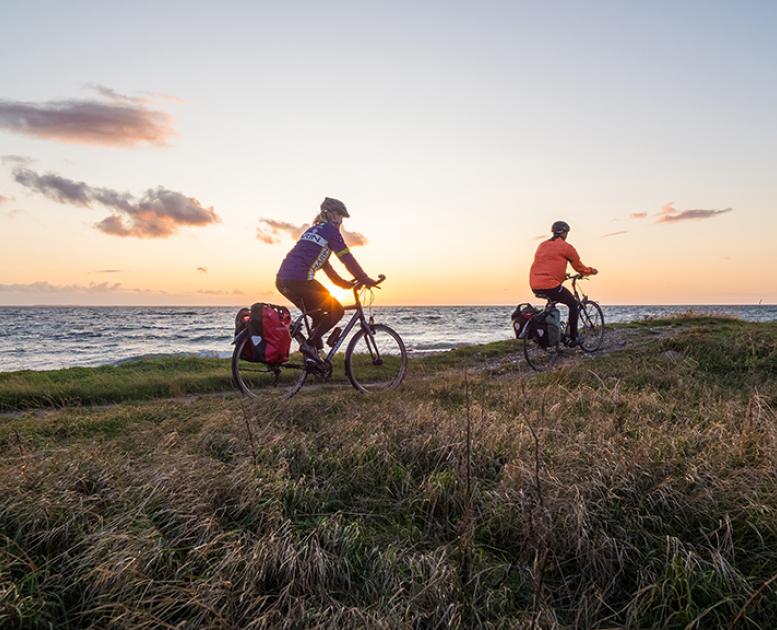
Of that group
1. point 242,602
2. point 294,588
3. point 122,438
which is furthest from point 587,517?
point 122,438

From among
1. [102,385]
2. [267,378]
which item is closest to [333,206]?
[267,378]

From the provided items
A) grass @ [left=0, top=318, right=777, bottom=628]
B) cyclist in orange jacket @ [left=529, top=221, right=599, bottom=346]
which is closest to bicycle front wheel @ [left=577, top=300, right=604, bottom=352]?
cyclist in orange jacket @ [left=529, top=221, right=599, bottom=346]

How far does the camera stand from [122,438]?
5.77 meters

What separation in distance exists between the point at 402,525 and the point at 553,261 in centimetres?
934

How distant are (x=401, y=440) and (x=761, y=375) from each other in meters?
7.50

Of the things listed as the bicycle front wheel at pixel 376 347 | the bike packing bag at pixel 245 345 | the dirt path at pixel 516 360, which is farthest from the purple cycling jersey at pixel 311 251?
the dirt path at pixel 516 360

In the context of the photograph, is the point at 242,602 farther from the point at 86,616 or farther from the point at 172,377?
the point at 172,377

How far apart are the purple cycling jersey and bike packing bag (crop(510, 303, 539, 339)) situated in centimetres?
544

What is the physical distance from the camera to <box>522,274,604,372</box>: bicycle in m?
11.8

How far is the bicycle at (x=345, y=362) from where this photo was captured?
8539 mm

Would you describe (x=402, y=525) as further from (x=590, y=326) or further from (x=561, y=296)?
(x=590, y=326)

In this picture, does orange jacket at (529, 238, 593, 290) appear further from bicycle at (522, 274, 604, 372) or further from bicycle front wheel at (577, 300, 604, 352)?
bicycle front wheel at (577, 300, 604, 352)

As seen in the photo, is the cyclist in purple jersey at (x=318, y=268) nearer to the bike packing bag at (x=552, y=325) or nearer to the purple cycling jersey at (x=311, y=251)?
the purple cycling jersey at (x=311, y=251)

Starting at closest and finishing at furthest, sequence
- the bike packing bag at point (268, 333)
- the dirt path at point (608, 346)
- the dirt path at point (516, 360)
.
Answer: the bike packing bag at point (268, 333)
the dirt path at point (516, 360)
the dirt path at point (608, 346)
